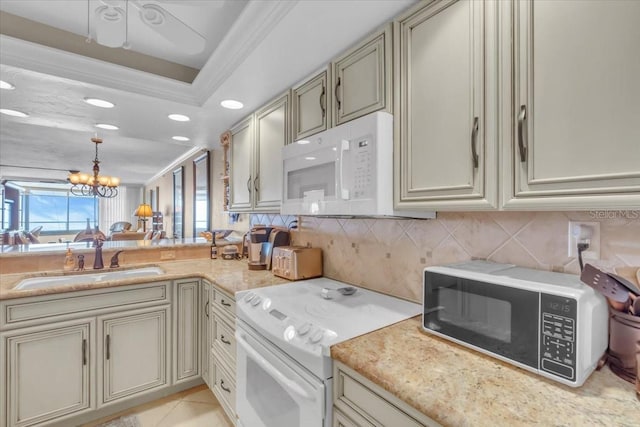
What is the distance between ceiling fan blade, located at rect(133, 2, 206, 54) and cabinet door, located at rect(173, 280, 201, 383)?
1540mm

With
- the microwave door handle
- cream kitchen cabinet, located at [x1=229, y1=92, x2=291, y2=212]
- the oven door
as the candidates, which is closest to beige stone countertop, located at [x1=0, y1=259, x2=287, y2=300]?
the oven door

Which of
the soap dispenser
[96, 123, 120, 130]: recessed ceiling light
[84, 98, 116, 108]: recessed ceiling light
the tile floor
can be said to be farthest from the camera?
[96, 123, 120, 130]: recessed ceiling light

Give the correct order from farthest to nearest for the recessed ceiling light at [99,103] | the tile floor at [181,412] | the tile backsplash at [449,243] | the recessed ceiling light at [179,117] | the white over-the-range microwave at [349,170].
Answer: the recessed ceiling light at [179,117] → the recessed ceiling light at [99,103] → the tile floor at [181,412] → the white over-the-range microwave at [349,170] → the tile backsplash at [449,243]

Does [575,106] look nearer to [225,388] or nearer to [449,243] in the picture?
[449,243]

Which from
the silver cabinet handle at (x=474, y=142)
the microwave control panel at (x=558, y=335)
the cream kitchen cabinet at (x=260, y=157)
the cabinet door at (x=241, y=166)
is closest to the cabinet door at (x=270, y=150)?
the cream kitchen cabinet at (x=260, y=157)

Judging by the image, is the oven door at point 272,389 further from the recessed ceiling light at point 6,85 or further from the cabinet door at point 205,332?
the recessed ceiling light at point 6,85

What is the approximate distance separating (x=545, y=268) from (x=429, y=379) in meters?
0.59

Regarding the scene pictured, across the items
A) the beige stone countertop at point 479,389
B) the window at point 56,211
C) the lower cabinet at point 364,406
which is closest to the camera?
the beige stone countertop at point 479,389

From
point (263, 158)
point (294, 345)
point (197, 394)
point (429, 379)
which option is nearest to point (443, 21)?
point (429, 379)

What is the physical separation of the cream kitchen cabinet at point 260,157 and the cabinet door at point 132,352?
0.99m

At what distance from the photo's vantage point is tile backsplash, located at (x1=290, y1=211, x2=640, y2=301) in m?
0.91

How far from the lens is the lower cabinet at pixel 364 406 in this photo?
0.77 meters


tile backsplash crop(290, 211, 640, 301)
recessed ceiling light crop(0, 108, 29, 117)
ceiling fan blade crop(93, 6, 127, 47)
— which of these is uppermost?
recessed ceiling light crop(0, 108, 29, 117)

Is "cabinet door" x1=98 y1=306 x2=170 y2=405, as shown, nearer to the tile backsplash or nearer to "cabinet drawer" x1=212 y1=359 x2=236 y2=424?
"cabinet drawer" x1=212 y1=359 x2=236 y2=424
